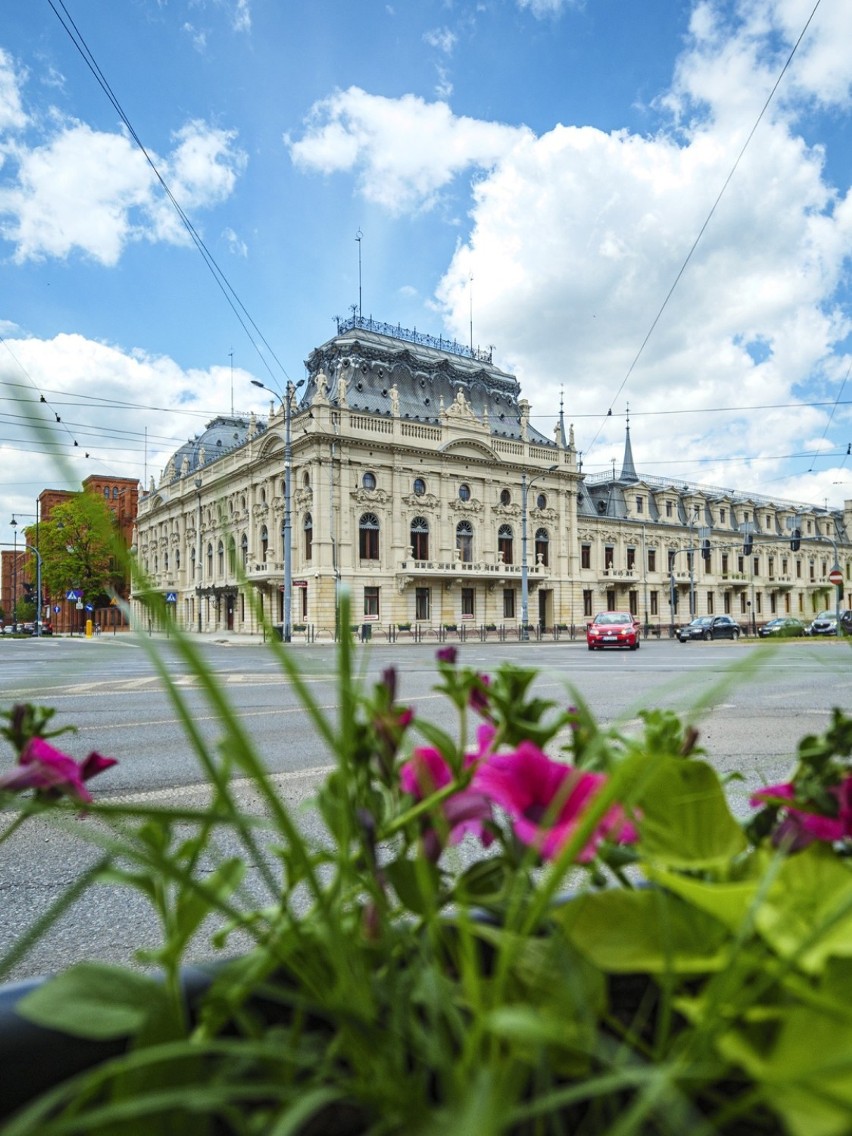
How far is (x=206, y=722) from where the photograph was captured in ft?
16.5

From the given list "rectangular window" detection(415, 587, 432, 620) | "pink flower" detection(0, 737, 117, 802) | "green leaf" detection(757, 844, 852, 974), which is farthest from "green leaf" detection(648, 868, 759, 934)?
"rectangular window" detection(415, 587, 432, 620)

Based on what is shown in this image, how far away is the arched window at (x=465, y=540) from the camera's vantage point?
121ft

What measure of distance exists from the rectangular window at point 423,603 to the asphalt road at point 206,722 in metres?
25.2

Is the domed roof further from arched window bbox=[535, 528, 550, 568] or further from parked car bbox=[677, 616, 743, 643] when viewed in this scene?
parked car bbox=[677, 616, 743, 643]

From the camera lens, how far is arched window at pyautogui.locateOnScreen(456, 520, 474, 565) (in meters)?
36.8

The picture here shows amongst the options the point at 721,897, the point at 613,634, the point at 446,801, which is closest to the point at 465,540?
the point at 613,634

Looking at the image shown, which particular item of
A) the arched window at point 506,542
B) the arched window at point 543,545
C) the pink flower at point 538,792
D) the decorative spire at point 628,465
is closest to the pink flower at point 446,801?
the pink flower at point 538,792

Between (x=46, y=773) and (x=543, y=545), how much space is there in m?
40.5

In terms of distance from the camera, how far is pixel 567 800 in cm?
46

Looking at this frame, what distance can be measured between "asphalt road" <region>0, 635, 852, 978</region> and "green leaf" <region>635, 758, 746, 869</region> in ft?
0.16

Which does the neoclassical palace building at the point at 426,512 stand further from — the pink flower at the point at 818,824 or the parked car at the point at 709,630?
the pink flower at the point at 818,824

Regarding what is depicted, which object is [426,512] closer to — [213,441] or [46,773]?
[213,441]

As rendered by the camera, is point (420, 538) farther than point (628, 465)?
No

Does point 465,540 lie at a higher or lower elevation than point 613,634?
higher
